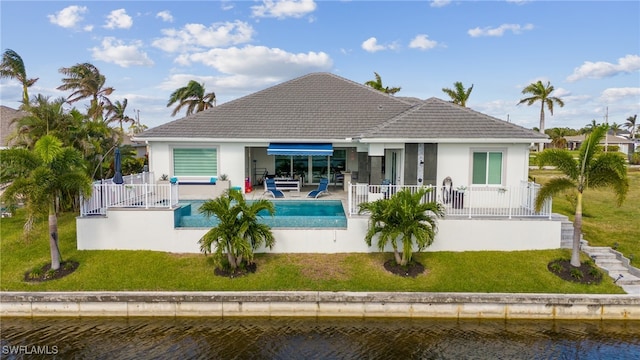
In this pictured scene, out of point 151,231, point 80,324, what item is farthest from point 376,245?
point 80,324

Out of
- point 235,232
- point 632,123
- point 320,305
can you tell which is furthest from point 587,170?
point 632,123

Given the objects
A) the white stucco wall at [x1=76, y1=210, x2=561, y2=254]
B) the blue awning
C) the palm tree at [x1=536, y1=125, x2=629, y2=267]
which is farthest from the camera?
the blue awning

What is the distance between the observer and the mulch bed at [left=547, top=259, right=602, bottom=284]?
1501cm

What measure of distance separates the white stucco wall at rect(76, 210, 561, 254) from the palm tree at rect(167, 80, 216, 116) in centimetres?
2775

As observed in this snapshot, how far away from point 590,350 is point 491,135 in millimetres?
10789

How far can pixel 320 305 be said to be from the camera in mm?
13938

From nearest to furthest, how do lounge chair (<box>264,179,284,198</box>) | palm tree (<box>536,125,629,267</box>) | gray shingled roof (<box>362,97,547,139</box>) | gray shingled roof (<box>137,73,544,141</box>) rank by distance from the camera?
1. palm tree (<box>536,125,629,267</box>)
2. gray shingled roof (<box>362,97,547,139</box>)
3. gray shingled roof (<box>137,73,544,141</box>)
4. lounge chair (<box>264,179,284,198</box>)

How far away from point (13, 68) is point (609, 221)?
46330 mm

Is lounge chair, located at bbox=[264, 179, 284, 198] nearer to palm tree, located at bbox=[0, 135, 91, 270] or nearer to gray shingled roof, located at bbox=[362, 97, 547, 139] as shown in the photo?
gray shingled roof, located at bbox=[362, 97, 547, 139]

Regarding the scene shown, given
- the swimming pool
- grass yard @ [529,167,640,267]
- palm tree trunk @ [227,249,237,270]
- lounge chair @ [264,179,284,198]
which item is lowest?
palm tree trunk @ [227,249,237,270]

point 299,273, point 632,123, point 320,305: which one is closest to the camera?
point 320,305

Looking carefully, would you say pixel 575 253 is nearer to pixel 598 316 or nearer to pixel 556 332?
pixel 598 316

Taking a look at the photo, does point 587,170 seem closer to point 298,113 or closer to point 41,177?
point 298,113

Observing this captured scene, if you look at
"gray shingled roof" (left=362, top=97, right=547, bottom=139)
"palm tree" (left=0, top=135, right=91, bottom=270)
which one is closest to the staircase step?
"gray shingled roof" (left=362, top=97, right=547, bottom=139)
